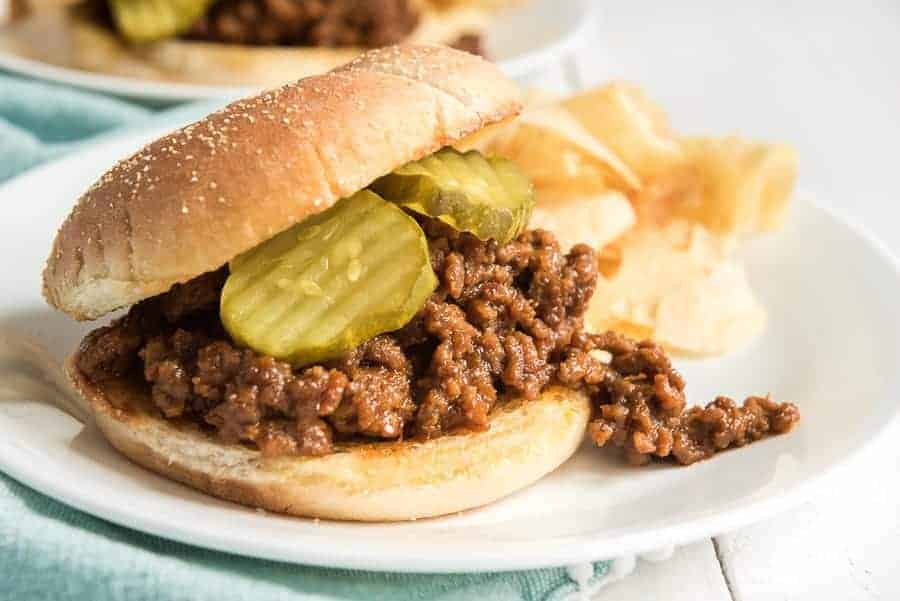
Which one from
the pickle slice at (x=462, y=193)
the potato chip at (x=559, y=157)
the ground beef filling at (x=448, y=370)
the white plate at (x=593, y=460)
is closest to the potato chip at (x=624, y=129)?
the potato chip at (x=559, y=157)

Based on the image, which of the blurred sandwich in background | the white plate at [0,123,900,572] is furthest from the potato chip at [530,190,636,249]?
the blurred sandwich in background

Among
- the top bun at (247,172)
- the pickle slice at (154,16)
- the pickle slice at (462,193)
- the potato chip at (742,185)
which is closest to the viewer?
the top bun at (247,172)

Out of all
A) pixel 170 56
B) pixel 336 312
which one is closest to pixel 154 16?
pixel 170 56

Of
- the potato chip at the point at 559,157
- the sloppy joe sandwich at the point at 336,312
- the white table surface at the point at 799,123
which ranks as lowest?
the white table surface at the point at 799,123

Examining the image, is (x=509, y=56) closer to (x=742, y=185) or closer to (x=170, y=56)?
(x=170, y=56)

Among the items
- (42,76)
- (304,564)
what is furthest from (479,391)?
(42,76)

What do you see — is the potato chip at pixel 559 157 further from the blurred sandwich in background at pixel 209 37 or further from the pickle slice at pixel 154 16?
the pickle slice at pixel 154 16

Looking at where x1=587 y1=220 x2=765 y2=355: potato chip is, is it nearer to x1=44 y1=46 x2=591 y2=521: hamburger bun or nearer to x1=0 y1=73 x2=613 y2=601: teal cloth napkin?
x1=44 y1=46 x2=591 y2=521: hamburger bun
